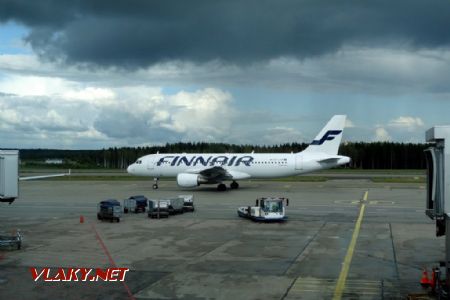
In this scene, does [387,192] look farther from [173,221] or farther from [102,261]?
[102,261]

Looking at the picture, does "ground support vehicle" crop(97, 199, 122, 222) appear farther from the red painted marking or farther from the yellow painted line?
the yellow painted line

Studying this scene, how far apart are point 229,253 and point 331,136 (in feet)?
134

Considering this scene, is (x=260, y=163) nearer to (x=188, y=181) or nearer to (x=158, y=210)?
(x=188, y=181)

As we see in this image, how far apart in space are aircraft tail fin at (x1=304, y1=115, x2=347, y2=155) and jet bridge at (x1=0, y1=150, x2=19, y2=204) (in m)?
42.6

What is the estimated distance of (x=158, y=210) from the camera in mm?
33375

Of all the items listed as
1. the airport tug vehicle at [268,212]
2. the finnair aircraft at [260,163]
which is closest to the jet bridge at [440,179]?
the airport tug vehicle at [268,212]

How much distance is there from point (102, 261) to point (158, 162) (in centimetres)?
4341

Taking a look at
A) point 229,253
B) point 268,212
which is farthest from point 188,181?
point 229,253

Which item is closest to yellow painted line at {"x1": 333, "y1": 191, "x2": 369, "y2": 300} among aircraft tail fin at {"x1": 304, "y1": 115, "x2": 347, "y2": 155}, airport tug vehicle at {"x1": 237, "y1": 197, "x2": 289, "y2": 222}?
airport tug vehicle at {"x1": 237, "y1": 197, "x2": 289, "y2": 222}

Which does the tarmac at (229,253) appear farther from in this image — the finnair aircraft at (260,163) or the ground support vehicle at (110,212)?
the finnair aircraft at (260,163)

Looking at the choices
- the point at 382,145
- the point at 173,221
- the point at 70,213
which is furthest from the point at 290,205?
the point at 382,145

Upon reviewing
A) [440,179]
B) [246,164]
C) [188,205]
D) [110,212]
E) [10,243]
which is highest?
[440,179]

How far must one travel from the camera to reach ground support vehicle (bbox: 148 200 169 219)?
33.4 meters

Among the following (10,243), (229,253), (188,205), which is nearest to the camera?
(229,253)
